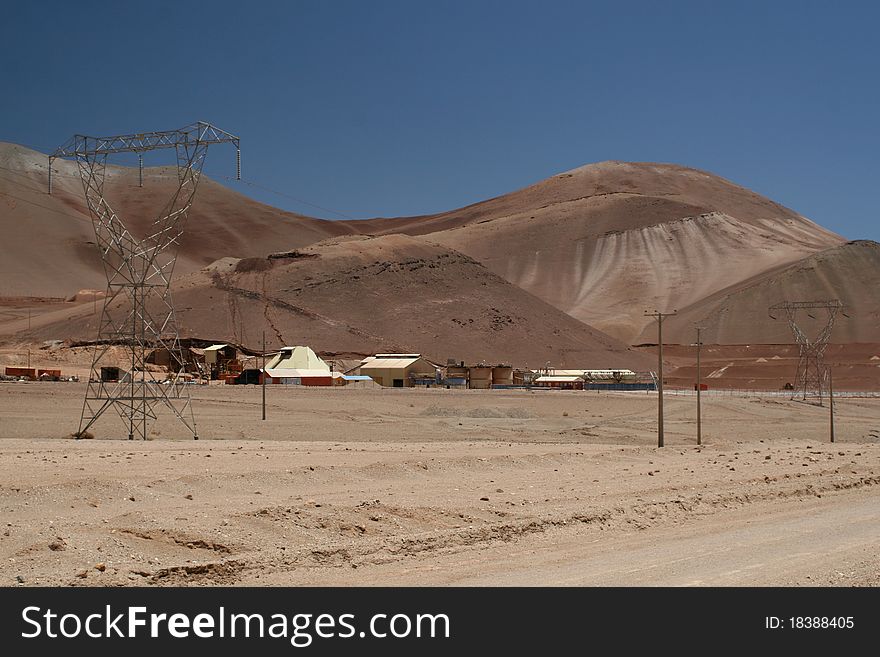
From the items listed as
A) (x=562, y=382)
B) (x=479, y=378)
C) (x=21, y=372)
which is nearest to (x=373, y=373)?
(x=479, y=378)

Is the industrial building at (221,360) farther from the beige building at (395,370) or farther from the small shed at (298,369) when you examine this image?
the beige building at (395,370)

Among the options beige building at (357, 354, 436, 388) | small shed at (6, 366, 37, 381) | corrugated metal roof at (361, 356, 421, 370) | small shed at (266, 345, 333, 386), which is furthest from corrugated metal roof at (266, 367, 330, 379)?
small shed at (6, 366, 37, 381)

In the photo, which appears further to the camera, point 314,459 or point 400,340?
point 400,340

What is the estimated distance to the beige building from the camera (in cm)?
9468

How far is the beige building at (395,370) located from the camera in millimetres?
94681

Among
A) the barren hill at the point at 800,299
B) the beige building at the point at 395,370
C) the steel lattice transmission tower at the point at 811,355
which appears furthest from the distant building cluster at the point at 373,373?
the barren hill at the point at 800,299

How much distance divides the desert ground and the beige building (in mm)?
56849

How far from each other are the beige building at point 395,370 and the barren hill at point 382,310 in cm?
1300

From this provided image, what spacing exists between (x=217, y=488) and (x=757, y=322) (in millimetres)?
138821

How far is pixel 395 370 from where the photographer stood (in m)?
95.2

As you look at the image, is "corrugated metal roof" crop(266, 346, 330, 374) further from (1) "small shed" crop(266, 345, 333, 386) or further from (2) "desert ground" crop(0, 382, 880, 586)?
(2) "desert ground" crop(0, 382, 880, 586)

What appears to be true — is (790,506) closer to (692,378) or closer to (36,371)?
(36,371)

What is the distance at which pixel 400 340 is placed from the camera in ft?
383
